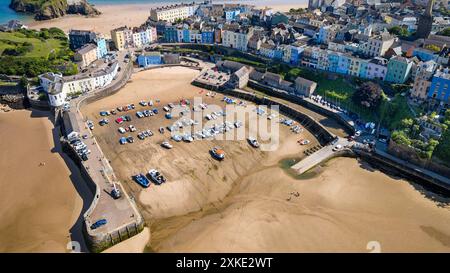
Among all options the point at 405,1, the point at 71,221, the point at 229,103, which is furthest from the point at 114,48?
the point at 405,1

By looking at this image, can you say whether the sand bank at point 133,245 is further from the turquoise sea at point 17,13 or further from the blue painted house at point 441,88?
the turquoise sea at point 17,13

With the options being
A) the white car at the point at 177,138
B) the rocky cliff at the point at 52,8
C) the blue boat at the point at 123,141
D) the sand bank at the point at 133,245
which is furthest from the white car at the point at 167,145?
the rocky cliff at the point at 52,8

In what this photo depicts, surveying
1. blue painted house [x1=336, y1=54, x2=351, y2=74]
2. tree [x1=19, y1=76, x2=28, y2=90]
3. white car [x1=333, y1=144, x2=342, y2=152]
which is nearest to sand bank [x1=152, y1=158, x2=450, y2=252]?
white car [x1=333, y1=144, x2=342, y2=152]

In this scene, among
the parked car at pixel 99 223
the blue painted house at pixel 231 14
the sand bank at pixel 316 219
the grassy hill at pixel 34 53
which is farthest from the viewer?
the blue painted house at pixel 231 14

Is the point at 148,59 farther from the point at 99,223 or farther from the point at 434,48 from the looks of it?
the point at 434,48

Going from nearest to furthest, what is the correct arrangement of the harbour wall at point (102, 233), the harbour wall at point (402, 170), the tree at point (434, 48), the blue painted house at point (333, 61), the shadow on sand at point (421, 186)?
the harbour wall at point (102, 233), the shadow on sand at point (421, 186), the harbour wall at point (402, 170), the tree at point (434, 48), the blue painted house at point (333, 61)
